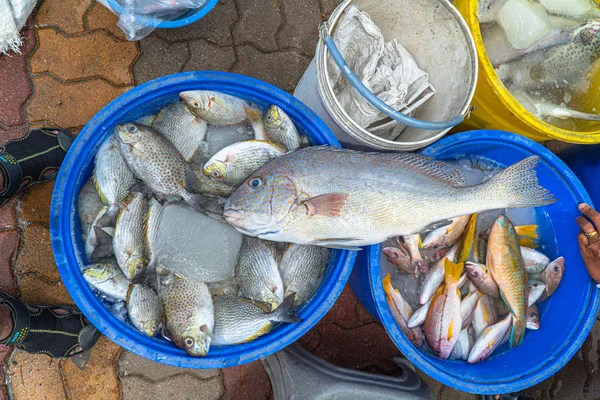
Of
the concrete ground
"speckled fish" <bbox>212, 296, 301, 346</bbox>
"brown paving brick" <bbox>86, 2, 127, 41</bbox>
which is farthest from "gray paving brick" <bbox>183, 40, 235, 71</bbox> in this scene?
"speckled fish" <bbox>212, 296, 301, 346</bbox>

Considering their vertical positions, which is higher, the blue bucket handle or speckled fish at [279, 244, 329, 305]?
the blue bucket handle

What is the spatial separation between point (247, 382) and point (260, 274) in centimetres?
115

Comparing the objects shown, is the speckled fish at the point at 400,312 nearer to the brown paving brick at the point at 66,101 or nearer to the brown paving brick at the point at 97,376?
the brown paving brick at the point at 97,376

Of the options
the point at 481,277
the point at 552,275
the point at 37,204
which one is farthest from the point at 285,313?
the point at 37,204

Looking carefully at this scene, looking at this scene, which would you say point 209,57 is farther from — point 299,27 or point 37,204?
point 37,204

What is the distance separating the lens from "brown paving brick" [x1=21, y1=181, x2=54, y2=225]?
9.27ft

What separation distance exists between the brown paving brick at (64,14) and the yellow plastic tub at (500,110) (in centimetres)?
226

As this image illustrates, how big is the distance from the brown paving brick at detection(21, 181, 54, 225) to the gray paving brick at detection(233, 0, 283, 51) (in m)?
1.51

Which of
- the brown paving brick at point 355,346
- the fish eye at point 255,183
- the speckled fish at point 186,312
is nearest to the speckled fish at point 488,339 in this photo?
the brown paving brick at point 355,346

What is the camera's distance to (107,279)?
219cm

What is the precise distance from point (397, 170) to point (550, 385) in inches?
90.3

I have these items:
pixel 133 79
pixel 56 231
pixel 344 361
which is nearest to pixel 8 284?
pixel 56 231

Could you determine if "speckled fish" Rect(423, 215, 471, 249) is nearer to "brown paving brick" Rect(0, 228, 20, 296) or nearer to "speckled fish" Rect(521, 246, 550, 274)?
"speckled fish" Rect(521, 246, 550, 274)

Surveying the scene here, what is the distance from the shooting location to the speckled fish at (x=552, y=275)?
2.70m
